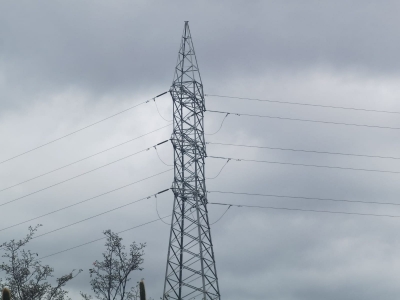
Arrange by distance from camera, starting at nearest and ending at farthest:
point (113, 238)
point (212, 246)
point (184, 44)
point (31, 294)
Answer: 1. point (212, 246)
2. point (184, 44)
3. point (31, 294)
4. point (113, 238)

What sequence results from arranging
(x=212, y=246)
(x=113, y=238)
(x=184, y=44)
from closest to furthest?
(x=212, y=246), (x=184, y=44), (x=113, y=238)

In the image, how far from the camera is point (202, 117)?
2057 inches

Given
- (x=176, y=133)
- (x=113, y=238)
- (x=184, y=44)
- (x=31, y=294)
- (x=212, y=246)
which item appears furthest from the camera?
(x=113, y=238)

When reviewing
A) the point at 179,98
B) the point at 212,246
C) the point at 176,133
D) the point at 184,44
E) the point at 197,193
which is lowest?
the point at 212,246

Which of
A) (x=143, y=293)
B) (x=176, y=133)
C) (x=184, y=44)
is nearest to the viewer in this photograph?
(x=143, y=293)

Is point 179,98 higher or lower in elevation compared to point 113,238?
higher

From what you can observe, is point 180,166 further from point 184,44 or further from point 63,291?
point 63,291

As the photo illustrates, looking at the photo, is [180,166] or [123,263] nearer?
[180,166]

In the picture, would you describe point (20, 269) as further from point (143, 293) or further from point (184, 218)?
point (143, 293)

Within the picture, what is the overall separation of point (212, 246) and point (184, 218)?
2736 millimetres

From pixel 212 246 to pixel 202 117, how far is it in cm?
1090

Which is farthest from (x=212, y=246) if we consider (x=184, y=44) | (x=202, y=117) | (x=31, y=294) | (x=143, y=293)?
(x=31, y=294)

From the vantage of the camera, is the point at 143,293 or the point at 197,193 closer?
the point at 143,293

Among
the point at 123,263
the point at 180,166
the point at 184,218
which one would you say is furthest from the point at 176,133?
the point at 123,263
